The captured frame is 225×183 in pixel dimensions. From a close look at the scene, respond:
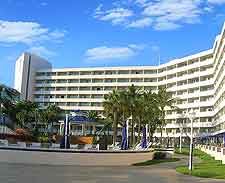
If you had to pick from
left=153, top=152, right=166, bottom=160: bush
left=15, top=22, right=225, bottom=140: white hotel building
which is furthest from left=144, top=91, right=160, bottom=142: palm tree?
left=153, top=152, right=166, bottom=160: bush

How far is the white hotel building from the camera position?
111 meters

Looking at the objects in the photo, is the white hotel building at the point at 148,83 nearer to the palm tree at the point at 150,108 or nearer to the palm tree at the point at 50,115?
the palm tree at the point at 150,108

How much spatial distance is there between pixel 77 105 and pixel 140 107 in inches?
2694

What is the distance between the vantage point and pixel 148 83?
134125 mm

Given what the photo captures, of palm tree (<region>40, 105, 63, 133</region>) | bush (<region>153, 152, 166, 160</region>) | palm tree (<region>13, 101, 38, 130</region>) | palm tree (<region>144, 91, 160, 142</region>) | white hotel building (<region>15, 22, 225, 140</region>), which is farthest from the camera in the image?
palm tree (<region>40, 105, 63, 133</region>)

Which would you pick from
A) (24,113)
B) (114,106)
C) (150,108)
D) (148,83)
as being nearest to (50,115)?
(24,113)

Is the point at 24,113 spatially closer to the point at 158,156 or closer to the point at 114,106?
the point at 114,106

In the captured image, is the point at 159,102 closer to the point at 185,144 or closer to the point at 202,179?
the point at 185,144

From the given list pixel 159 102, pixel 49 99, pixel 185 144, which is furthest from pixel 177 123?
pixel 49 99

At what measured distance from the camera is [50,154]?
3428cm

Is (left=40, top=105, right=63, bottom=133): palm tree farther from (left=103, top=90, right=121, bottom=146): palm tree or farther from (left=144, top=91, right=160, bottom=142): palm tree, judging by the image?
(left=103, top=90, right=121, bottom=146): palm tree

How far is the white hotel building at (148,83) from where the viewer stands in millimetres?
110812

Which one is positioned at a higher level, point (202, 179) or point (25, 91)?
point (25, 91)

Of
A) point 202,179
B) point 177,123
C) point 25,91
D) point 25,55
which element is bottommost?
point 202,179
